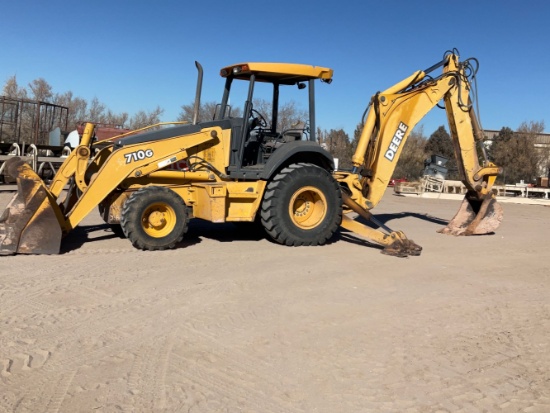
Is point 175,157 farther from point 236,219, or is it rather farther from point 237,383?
point 237,383

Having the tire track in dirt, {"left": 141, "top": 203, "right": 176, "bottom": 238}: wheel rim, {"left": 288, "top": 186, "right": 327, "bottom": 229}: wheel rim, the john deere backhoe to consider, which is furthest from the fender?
the tire track in dirt

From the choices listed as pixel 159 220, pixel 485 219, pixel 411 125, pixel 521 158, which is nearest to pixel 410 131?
pixel 411 125

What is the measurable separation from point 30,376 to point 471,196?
9.41 metres

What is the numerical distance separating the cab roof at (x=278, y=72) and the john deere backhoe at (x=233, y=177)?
0.02 m

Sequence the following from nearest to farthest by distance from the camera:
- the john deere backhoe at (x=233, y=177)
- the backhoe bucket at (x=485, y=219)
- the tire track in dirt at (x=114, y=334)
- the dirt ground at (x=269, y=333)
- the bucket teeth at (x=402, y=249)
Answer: the dirt ground at (x=269, y=333) < the tire track in dirt at (x=114, y=334) < the john deere backhoe at (x=233, y=177) < the bucket teeth at (x=402, y=249) < the backhoe bucket at (x=485, y=219)

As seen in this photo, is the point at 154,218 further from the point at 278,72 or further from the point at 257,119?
the point at 278,72

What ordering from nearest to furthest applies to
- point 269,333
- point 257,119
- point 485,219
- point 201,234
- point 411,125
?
point 269,333 < point 257,119 < point 201,234 < point 411,125 < point 485,219

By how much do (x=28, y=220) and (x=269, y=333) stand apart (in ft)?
14.0

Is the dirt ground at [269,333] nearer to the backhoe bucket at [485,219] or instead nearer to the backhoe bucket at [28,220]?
the backhoe bucket at [28,220]

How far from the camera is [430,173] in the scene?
86.8 ft

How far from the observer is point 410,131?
10.2 metres

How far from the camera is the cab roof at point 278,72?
339 inches

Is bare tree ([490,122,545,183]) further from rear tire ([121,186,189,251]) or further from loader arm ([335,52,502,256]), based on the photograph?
→ rear tire ([121,186,189,251])

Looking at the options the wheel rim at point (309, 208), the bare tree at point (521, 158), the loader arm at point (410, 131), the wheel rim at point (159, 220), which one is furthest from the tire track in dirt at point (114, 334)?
the bare tree at point (521, 158)
